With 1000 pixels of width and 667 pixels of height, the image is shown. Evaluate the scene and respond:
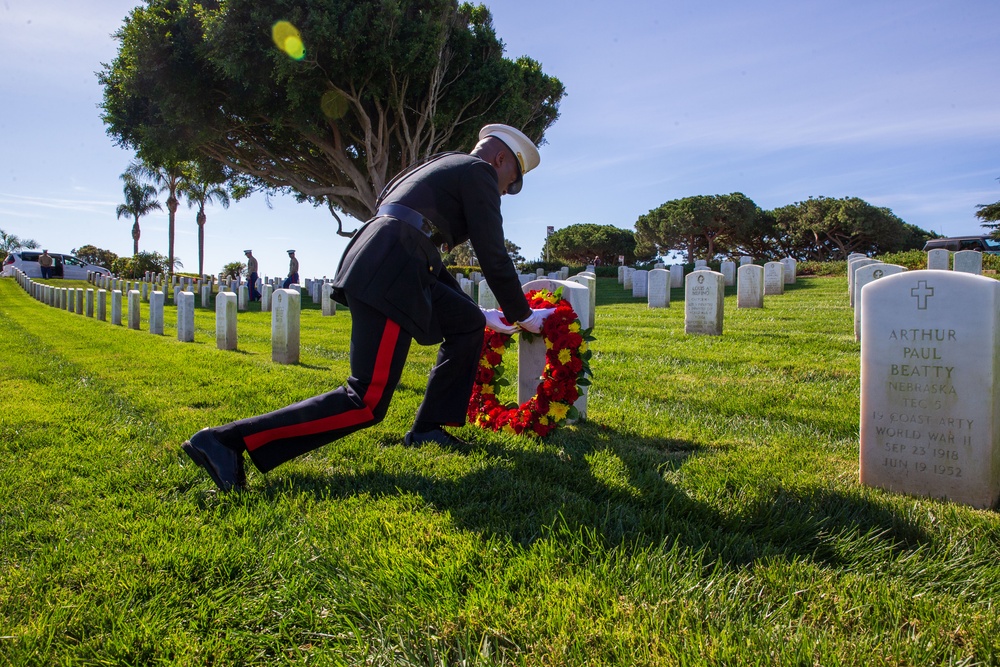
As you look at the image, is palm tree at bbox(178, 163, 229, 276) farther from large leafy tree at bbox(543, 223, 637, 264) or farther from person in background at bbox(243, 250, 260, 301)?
large leafy tree at bbox(543, 223, 637, 264)

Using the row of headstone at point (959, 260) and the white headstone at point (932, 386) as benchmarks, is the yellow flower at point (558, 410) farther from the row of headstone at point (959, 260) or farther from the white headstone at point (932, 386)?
the row of headstone at point (959, 260)

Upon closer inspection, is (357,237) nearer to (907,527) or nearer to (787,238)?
(907,527)

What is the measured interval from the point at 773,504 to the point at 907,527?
504 mm

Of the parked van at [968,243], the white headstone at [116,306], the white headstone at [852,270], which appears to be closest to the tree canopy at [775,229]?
the parked van at [968,243]

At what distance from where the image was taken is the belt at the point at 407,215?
10.1 feet

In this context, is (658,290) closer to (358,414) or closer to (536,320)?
(536,320)

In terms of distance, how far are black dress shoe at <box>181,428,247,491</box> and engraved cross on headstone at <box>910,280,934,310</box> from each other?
3.37 m

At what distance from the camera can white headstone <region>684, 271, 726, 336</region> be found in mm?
9344

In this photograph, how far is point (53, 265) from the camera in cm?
4478

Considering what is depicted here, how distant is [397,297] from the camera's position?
298 cm

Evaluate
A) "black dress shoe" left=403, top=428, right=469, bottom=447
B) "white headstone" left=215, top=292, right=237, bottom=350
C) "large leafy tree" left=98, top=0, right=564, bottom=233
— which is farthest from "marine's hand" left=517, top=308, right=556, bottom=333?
"large leafy tree" left=98, top=0, right=564, bottom=233

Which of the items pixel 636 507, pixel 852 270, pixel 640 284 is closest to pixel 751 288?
pixel 852 270

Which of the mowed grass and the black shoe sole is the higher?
the black shoe sole

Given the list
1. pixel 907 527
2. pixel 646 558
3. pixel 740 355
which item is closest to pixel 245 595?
pixel 646 558
